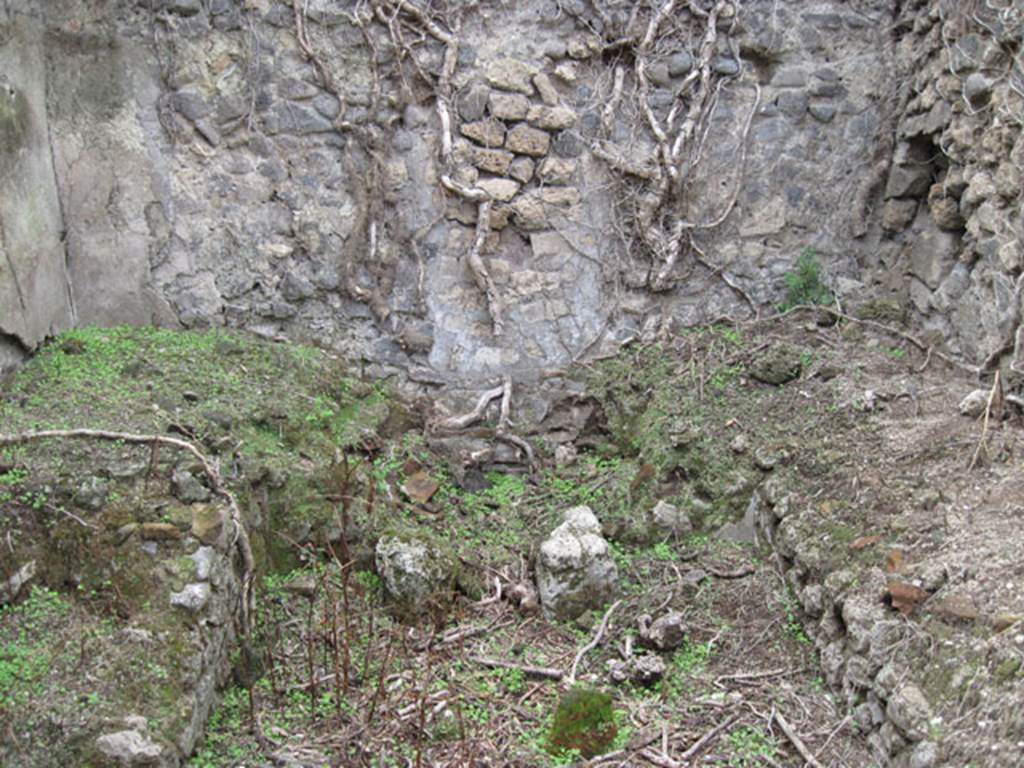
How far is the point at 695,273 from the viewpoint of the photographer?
5207 mm

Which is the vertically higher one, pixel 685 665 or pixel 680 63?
pixel 680 63

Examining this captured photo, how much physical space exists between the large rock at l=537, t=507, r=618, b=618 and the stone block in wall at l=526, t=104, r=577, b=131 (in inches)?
89.3

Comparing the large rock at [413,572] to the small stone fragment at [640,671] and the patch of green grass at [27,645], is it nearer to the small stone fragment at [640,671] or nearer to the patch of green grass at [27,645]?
the small stone fragment at [640,671]

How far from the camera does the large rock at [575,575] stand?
3740mm

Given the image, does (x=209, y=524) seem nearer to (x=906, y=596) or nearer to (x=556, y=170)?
(x=906, y=596)

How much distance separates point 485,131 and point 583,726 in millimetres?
3073

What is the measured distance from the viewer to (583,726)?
3.02 m

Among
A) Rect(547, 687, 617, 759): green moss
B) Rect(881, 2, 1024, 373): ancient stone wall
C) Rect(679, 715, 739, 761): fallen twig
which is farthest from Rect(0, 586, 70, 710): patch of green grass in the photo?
Rect(881, 2, 1024, 373): ancient stone wall

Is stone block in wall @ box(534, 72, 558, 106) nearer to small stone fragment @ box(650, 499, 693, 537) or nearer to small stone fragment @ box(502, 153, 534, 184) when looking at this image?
small stone fragment @ box(502, 153, 534, 184)

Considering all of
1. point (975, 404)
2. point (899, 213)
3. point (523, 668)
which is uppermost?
point (899, 213)

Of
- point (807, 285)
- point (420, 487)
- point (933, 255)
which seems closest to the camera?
point (420, 487)

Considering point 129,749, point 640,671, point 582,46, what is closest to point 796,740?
point 640,671

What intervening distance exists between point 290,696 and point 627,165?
10.3 feet

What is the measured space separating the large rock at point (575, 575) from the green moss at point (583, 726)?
696 millimetres
